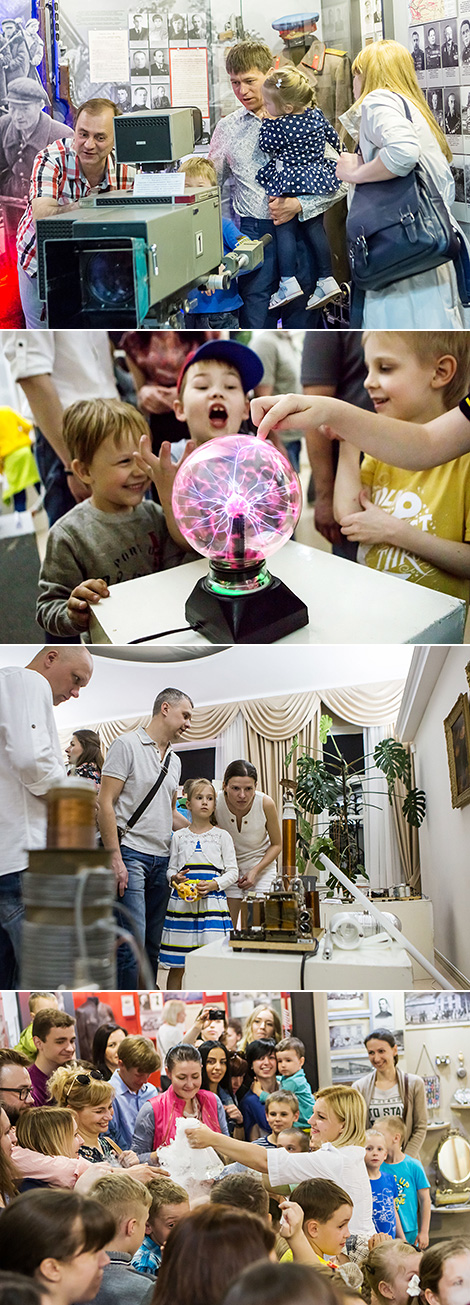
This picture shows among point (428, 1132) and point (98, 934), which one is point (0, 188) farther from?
point (98, 934)

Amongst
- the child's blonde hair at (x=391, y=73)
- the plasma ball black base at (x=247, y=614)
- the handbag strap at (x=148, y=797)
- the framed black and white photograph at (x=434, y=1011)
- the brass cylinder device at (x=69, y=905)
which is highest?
the child's blonde hair at (x=391, y=73)

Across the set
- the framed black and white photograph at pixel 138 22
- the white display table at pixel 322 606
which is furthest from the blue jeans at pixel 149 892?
the framed black and white photograph at pixel 138 22

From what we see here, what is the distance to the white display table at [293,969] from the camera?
3705mm

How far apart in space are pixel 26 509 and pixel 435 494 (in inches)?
48.1

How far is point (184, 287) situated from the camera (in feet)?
13.8

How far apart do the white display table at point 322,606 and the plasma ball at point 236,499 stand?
151mm

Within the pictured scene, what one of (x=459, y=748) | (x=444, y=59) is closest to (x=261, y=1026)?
(x=459, y=748)

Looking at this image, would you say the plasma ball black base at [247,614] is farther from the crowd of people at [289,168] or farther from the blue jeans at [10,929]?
the crowd of people at [289,168]

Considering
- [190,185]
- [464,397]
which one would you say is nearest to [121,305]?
[464,397]

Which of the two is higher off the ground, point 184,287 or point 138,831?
point 184,287

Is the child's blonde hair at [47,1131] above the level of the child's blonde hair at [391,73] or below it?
below

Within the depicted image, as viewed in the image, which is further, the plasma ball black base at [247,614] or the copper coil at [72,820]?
the plasma ball black base at [247,614]

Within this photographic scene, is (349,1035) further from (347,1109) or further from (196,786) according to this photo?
(196,786)

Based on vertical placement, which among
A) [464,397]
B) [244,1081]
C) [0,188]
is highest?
[0,188]
